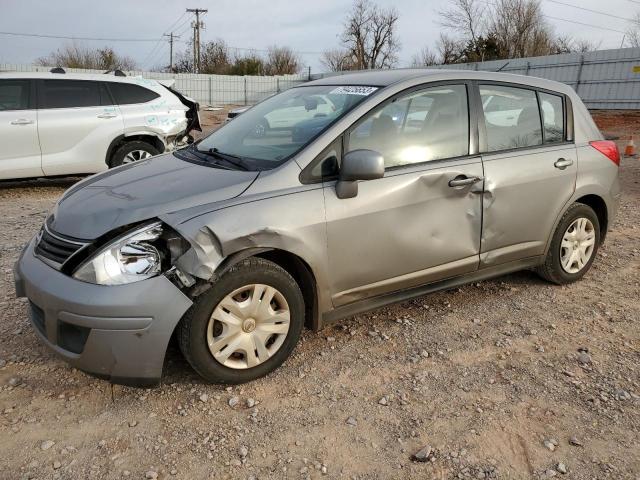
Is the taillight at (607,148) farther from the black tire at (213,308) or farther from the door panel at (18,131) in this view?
the door panel at (18,131)

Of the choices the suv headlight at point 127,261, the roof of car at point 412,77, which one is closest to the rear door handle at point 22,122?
the roof of car at point 412,77

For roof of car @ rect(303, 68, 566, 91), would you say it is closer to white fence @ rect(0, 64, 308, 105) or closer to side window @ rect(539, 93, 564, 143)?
side window @ rect(539, 93, 564, 143)

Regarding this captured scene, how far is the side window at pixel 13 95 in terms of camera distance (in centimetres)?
711

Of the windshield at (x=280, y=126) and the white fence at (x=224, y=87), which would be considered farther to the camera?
the white fence at (x=224, y=87)

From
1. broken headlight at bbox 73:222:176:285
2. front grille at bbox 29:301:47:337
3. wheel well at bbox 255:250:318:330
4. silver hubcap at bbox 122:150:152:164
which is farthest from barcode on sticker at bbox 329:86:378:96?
silver hubcap at bbox 122:150:152:164

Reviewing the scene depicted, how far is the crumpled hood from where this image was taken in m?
2.69

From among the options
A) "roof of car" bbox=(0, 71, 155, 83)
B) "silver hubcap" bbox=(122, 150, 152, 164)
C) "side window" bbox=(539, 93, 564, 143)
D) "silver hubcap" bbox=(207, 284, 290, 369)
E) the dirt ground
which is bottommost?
the dirt ground

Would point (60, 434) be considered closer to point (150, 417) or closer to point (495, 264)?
point (150, 417)

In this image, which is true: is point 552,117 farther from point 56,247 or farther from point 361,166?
point 56,247

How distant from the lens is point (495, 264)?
3760 millimetres

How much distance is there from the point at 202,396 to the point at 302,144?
1.50 m

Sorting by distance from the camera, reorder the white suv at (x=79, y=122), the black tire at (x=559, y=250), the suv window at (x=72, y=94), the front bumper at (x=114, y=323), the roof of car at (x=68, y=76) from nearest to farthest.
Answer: the front bumper at (x=114, y=323) → the black tire at (x=559, y=250) → the white suv at (x=79, y=122) → the roof of car at (x=68, y=76) → the suv window at (x=72, y=94)

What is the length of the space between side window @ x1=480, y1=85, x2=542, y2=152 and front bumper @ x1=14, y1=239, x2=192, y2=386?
2411 mm

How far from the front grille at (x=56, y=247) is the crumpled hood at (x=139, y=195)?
1.7 inches
